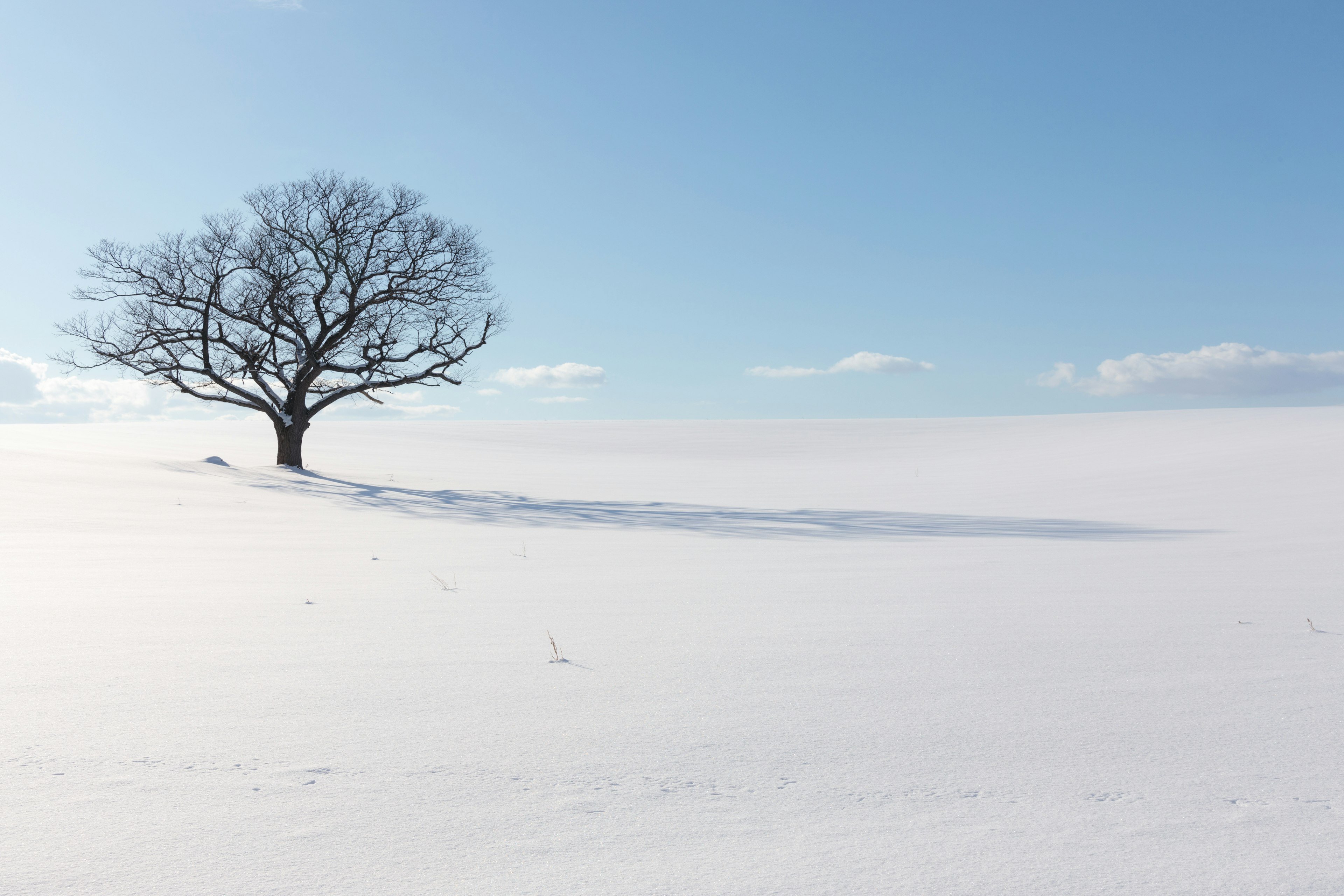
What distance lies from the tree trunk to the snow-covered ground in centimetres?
1207

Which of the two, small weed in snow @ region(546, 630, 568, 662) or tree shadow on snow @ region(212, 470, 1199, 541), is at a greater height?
tree shadow on snow @ region(212, 470, 1199, 541)

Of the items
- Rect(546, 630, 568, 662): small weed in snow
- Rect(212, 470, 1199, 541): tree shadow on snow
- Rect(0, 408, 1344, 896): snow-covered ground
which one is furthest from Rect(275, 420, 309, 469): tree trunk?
Rect(546, 630, 568, 662): small weed in snow

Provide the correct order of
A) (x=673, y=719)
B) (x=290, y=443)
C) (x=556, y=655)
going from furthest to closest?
(x=290, y=443) → (x=556, y=655) → (x=673, y=719)

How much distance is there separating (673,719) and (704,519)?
9.01m

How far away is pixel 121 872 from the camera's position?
1646mm

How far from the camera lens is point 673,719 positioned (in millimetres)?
2553

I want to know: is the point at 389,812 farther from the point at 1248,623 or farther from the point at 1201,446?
the point at 1201,446

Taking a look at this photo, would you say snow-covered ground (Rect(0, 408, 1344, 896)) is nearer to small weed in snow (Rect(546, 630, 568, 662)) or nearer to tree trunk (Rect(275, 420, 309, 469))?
small weed in snow (Rect(546, 630, 568, 662))

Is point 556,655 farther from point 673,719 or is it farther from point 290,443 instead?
point 290,443

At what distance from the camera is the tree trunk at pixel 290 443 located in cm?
1905

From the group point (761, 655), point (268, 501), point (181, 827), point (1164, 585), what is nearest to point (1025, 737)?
point (761, 655)

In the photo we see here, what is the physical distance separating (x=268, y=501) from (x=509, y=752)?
1128cm

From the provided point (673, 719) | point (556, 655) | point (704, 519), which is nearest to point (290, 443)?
point (704, 519)

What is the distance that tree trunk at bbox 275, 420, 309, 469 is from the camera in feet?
62.5
